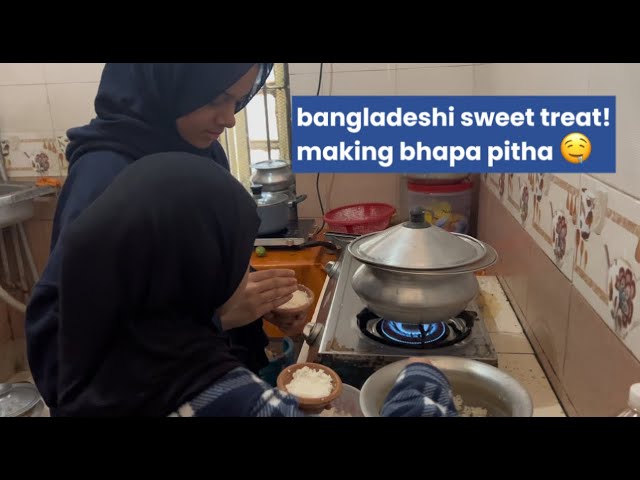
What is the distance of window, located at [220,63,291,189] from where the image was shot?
5.44ft

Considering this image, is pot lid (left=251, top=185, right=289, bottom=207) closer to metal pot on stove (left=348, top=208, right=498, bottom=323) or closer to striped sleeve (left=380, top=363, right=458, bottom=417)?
metal pot on stove (left=348, top=208, right=498, bottom=323)

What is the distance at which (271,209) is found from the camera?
1.41 m

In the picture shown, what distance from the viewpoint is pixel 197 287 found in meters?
0.52

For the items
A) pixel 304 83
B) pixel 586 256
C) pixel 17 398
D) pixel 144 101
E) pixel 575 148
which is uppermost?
pixel 304 83

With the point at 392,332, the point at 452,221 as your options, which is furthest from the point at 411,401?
the point at 452,221

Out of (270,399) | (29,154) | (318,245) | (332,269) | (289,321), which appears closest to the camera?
(270,399)

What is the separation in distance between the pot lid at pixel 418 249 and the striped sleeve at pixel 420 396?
0.62 feet

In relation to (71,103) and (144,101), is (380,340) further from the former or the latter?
A: (71,103)

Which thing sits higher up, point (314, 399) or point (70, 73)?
point (70, 73)

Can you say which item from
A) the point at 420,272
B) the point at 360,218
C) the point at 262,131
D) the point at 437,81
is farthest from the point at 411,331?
the point at 262,131

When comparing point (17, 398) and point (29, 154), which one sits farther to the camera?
point (29, 154)

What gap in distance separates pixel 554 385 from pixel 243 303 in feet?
1.63

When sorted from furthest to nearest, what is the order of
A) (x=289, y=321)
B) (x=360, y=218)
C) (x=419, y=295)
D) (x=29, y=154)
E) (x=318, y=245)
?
(x=29, y=154) → (x=360, y=218) → (x=318, y=245) → (x=289, y=321) → (x=419, y=295)

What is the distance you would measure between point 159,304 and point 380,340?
1.21ft
